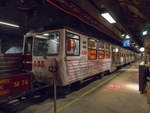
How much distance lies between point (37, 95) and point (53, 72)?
1.02 m

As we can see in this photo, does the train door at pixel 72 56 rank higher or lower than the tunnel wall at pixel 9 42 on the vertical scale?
lower

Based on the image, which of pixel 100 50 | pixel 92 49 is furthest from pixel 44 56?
pixel 100 50

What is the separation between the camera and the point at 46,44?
15.0ft

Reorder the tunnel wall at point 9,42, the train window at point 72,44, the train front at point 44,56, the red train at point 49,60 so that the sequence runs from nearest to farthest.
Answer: the red train at point 49,60, the train front at point 44,56, the train window at point 72,44, the tunnel wall at point 9,42

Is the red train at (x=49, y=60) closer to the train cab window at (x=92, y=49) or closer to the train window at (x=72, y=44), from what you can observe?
the train window at (x=72, y=44)

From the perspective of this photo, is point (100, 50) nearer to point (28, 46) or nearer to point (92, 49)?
point (92, 49)

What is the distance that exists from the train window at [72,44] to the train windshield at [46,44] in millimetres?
383

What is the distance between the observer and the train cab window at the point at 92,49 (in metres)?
6.07

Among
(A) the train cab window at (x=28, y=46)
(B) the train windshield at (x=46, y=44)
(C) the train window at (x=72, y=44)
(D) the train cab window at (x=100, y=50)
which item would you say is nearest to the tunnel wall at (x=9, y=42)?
(A) the train cab window at (x=28, y=46)

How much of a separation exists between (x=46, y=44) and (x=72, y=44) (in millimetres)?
1014

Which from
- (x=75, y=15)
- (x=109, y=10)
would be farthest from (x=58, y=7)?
(x=109, y=10)

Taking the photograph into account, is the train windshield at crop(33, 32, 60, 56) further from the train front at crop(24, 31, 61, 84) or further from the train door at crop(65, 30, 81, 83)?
the train door at crop(65, 30, 81, 83)

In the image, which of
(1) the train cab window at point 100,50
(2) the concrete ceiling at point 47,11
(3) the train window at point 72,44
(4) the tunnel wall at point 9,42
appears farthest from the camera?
(4) the tunnel wall at point 9,42

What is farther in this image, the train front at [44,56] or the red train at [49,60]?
the train front at [44,56]
